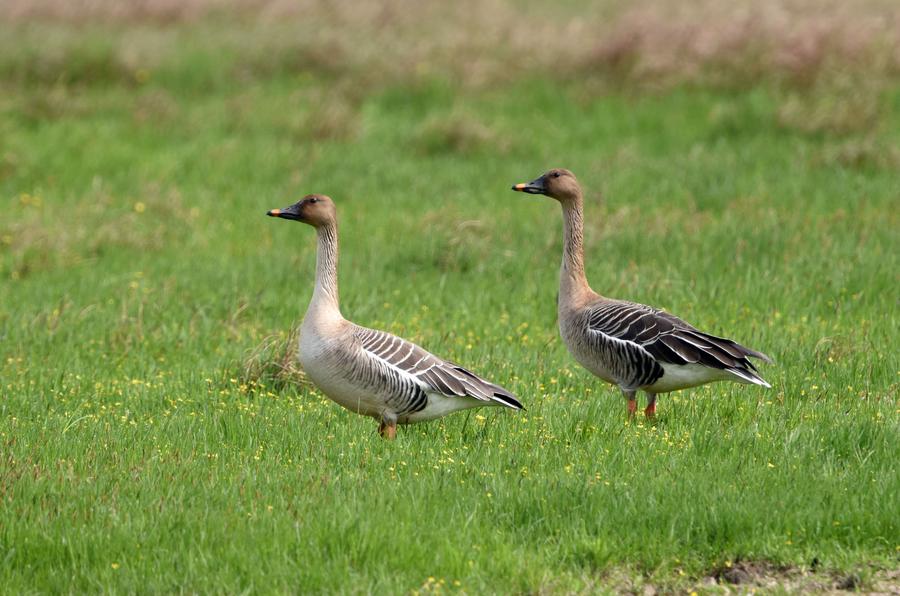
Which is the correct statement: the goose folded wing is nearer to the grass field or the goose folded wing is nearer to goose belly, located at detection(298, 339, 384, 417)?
the grass field

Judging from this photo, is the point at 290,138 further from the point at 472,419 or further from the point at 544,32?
the point at 472,419

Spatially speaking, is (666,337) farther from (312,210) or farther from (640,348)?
(312,210)

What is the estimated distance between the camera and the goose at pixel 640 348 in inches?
320

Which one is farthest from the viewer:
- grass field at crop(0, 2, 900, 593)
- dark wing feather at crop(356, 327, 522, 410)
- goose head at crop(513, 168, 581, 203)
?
goose head at crop(513, 168, 581, 203)

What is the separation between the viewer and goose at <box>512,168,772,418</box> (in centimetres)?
812

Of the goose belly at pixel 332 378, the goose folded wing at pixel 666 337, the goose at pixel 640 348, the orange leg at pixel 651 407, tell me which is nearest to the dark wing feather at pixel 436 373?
the goose belly at pixel 332 378

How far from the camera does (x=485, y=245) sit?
44.4 ft

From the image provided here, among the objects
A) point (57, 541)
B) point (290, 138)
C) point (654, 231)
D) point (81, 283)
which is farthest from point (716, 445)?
point (290, 138)

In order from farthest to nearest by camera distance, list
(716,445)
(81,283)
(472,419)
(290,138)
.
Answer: (290,138), (81,283), (472,419), (716,445)

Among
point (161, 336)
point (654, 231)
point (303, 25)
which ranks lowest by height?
point (161, 336)

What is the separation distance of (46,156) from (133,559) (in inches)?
512

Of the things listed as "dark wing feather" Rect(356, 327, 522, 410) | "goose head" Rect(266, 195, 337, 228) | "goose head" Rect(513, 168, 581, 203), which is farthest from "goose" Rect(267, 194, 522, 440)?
"goose head" Rect(513, 168, 581, 203)

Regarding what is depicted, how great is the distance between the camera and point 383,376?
8.02m

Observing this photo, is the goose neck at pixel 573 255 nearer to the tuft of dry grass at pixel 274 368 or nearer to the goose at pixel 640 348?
the goose at pixel 640 348
